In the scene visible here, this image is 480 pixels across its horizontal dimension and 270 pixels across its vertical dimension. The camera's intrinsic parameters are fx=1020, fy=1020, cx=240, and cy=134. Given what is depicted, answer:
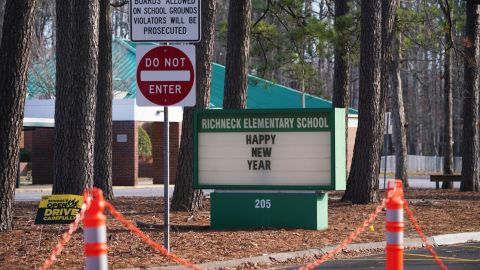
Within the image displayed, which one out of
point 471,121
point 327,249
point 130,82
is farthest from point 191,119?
point 130,82

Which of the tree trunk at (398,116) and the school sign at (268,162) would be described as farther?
the tree trunk at (398,116)

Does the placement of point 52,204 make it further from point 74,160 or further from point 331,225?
point 331,225

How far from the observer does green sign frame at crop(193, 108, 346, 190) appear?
663 inches

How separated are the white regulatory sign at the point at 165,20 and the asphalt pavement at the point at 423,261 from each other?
338 centimetres

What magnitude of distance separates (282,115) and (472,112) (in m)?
18.6

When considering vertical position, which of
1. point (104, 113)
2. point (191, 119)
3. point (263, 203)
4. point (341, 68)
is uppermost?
point (341, 68)

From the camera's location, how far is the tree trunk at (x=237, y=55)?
22.1 metres

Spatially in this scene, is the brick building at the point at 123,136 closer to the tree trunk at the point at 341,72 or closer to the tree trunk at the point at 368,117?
the tree trunk at the point at 341,72

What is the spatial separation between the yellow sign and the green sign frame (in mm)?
3943

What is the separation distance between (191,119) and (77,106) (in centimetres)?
408

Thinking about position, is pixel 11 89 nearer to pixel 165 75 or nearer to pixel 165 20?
pixel 165 75

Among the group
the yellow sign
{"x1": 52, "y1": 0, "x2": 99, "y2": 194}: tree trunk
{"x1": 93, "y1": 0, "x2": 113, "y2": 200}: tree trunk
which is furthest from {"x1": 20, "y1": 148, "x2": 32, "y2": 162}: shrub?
the yellow sign

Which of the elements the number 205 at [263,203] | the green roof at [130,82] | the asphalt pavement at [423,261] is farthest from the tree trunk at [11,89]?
the green roof at [130,82]

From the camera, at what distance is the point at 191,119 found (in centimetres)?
2131
